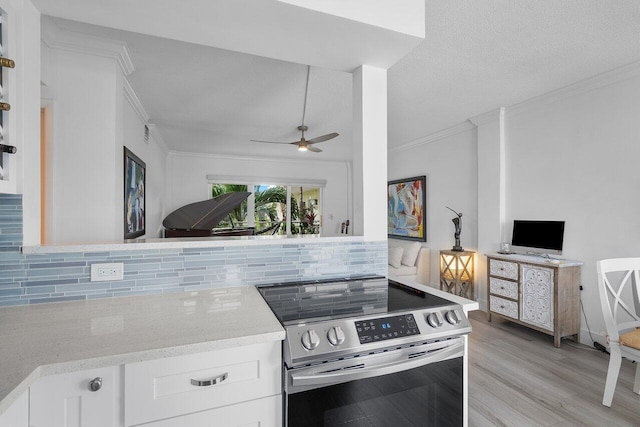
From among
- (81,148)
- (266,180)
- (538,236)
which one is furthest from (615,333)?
(266,180)

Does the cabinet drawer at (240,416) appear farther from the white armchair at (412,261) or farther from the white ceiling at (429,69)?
the white armchair at (412,261)

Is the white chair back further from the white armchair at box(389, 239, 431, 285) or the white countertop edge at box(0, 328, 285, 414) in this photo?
the white armchair at box(389, 239, 431, 285)

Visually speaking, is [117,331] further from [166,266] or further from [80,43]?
[80,43]

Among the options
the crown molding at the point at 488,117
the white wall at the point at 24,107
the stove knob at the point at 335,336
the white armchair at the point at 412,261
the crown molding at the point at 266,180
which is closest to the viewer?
the stove knob at the point at 335,336

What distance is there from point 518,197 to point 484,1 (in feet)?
8.26

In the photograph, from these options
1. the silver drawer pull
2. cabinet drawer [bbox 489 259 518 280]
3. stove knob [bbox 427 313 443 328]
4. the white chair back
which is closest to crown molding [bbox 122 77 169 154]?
the silver drawer pull

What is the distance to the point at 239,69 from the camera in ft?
8.71

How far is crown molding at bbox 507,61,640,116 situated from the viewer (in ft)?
8.78

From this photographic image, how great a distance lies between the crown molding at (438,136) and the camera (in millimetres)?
4309

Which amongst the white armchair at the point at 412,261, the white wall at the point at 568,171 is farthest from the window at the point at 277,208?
the white wall at the point at 568,171

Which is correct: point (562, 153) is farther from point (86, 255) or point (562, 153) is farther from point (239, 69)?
point (86, 255)

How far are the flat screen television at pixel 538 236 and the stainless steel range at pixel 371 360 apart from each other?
2604 mm

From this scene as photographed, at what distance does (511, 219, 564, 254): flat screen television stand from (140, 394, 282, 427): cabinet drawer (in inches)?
132

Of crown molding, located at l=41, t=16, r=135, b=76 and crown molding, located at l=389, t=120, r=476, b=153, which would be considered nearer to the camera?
crown molding, located at l=41, t=16, r=135, b=76
